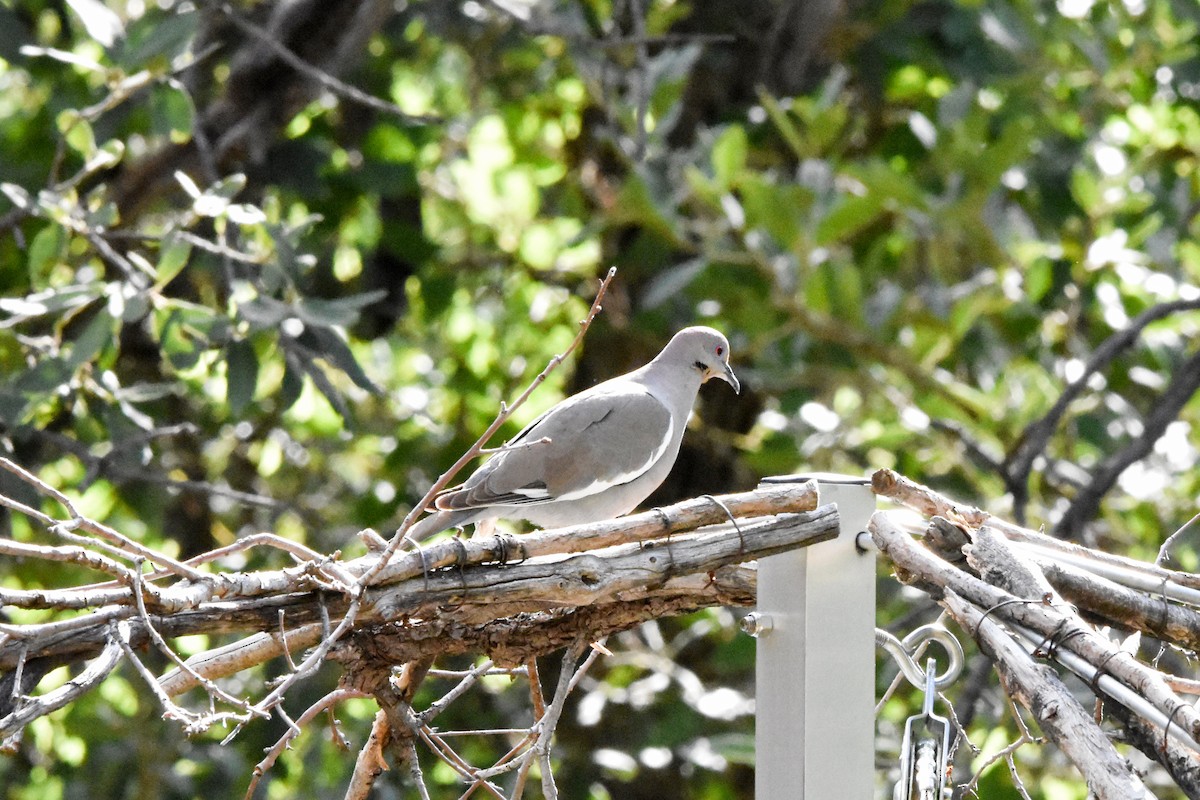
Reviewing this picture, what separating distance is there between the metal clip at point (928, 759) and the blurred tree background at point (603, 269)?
4.97 feet

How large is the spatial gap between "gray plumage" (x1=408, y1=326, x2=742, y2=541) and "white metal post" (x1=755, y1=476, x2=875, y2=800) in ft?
2.99

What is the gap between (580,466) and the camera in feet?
8.77

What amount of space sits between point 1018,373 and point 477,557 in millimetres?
3096

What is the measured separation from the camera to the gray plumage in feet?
8.45

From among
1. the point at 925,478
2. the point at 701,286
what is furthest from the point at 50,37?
the point at 925,478

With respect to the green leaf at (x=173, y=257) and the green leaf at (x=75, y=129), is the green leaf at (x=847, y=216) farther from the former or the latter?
the green leaf at (x=75, y=129)

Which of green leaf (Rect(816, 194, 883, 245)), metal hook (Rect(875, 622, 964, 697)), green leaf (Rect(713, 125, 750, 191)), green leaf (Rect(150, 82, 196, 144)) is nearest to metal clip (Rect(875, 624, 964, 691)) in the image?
metal hook (Rect(875, 622, 964, 697))

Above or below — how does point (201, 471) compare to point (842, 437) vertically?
below

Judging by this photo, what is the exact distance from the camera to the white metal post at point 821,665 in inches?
63.4

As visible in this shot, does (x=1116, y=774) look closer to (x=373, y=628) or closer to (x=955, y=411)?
(x=373, y=628)

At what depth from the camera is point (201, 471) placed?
15.5 ft

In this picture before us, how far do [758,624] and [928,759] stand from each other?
274 millimetres

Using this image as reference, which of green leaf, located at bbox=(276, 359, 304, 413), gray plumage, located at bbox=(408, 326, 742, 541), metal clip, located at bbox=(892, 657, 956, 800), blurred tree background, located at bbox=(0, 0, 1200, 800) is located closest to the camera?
metal clip, located at bbox=(892, 657, 956, 800)

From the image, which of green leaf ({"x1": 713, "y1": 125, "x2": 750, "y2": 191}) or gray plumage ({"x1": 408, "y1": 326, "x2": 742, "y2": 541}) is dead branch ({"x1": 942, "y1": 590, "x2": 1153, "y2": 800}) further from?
green leaf ({"x1": 713, "y1": 125, "x2": 750, "y2": 191})
